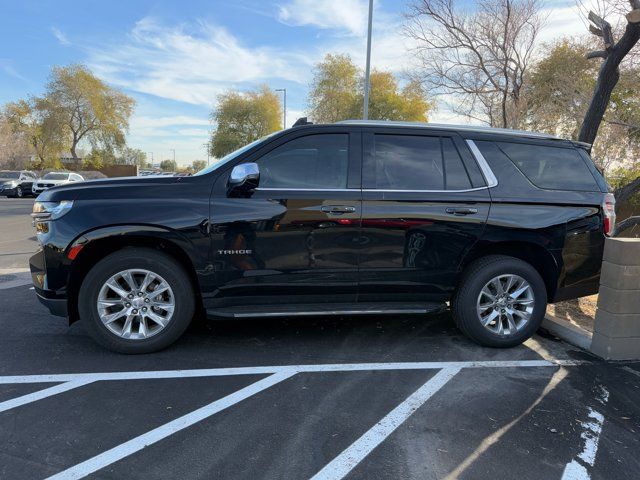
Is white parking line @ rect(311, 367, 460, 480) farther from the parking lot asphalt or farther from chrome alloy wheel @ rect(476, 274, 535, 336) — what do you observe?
chrome alloy wheel @ rect(476, 274, 535, 336)

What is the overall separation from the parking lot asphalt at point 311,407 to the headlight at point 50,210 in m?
1.16

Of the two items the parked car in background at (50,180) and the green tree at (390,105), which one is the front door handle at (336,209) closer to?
the parked car in background at (50,180)

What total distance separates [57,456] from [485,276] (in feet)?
11.4

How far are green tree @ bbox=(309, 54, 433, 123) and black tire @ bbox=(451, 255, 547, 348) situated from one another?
3278 centimetres

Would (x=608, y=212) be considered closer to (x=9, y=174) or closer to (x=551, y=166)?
(x=551, y=166)

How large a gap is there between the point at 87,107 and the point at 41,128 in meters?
4.87

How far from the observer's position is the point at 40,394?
10.5ft

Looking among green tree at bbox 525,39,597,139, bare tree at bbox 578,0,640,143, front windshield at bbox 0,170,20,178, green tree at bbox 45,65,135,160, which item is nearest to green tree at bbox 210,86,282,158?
green tree at bbox 45,65,135,160

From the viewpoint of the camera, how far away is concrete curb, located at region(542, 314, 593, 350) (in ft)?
14.2

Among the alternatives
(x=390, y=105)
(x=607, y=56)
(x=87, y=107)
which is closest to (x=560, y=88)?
(x=607, y=56)

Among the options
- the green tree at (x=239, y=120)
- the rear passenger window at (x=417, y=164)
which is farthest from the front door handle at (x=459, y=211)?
the green tree at (x=239, y=120)

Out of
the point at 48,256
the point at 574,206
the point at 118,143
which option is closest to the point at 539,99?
the point at 574,206

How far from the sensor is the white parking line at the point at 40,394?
120 inches

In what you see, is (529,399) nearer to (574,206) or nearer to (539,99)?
(574,206)
